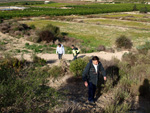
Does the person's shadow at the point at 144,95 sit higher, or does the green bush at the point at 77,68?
the green bush at the point at 77,68

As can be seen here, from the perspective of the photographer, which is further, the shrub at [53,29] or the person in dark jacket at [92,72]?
the shrub at [53,29]

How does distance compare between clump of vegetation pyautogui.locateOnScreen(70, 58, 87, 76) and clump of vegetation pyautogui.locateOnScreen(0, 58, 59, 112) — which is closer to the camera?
clump of vegetation pyautogui.locateOnScreen(0, 58, 59, 112)

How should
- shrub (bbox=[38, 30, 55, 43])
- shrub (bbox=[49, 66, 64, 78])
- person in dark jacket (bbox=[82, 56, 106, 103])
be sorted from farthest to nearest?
shrub (bbox=[38, 30, 55, 43]) → shrub (bbox=[49, 66, 64, 78]) → person in dark jacket (bbox=[82, 56, 106, 103])

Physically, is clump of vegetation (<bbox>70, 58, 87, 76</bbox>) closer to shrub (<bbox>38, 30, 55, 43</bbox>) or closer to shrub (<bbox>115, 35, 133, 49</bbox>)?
shrub (<bbox>115, 35, 133, 49</bbox>)

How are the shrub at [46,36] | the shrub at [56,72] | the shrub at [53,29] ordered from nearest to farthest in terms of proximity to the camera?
the shrub at [56,72] → the shrub at [46,36] → the shrub at [53,29]

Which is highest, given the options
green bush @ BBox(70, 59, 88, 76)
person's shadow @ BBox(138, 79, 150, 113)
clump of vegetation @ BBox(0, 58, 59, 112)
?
clump of vegetation @ BBox(0, 58, 59, 112)

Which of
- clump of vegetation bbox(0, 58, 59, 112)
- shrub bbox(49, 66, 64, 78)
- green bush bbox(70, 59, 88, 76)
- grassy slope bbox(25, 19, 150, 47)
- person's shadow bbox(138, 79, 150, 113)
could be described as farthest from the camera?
grassy slope bbox(25, 19, 150, 47)

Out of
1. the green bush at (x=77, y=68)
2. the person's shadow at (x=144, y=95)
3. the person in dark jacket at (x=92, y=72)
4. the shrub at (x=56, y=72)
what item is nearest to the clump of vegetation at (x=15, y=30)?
the shrub at (x=56, y=72)

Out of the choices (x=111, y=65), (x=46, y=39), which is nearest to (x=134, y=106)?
(x=111, y=65)

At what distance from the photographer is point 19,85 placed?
3.69m

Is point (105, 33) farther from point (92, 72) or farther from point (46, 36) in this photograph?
point (92, 72)

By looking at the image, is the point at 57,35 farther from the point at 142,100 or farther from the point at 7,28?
the point at 142,100

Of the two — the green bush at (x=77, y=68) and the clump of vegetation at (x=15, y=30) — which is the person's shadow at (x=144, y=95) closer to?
the green bush at (x=77, y=68)

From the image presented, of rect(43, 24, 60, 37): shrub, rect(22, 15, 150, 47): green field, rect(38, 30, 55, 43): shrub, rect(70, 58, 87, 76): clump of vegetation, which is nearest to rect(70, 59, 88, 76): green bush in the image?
rect(70, 58, 87, 76): clump of vegetation
